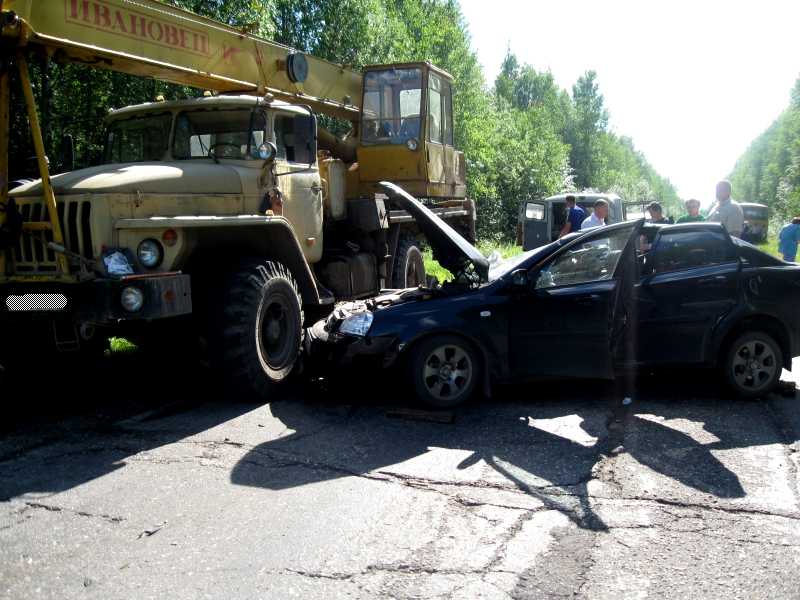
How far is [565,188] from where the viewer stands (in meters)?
53.5

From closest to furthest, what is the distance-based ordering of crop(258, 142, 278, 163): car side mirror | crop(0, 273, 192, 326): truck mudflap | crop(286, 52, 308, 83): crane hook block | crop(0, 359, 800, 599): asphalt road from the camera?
crop(0, 359, 800, 599): asphalt road
crop(0, 273, 192, 326): truck mudflap
crop(258, 142, 278, 163): car side mirror
crop(286, 52, 308, 83): crane hook block

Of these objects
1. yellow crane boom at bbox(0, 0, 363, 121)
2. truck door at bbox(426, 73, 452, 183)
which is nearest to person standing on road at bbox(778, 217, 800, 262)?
truck door at bbox(426, 73, 452, 183)

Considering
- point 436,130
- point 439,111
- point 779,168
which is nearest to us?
point 436,130

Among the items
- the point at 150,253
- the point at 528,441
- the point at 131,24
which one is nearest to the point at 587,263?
the point at 528,441

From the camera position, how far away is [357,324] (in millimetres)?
6520

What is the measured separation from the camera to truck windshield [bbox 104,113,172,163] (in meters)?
7.58

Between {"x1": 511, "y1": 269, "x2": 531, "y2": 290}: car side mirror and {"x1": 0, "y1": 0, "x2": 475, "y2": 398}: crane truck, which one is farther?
{"x1": 511, "y1": 269, "x2": 531, "y2": 290}: car side mirror

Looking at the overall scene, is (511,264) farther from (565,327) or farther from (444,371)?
(444,371)

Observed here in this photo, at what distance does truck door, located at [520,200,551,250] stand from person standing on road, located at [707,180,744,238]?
36.3ft

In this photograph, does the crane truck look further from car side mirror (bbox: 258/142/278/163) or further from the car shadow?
the car shadow

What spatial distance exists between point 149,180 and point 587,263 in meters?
3.75

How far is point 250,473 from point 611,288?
3.36 metres

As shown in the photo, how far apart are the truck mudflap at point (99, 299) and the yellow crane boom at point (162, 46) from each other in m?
1.84

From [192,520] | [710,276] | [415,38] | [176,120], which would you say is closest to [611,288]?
[710,276]
